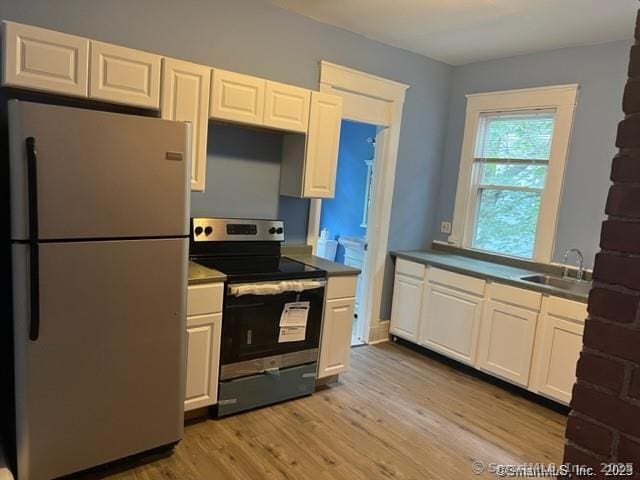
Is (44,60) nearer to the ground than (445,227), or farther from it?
farther from it

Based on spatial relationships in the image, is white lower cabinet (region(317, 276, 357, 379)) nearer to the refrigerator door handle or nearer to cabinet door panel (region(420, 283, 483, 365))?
cabinet door panel (region(420, 283, 483, 365))

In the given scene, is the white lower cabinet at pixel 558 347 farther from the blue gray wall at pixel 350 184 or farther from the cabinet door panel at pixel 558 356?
the blue gray wall at pixel 350 184

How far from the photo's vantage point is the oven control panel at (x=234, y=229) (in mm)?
2924

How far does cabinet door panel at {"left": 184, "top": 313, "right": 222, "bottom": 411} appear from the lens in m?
2.50

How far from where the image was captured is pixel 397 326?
4.19m

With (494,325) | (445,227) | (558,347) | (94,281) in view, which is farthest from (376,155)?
(94,281)

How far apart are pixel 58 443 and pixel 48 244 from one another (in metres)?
0.88

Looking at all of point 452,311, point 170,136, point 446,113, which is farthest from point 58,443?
point 446,113

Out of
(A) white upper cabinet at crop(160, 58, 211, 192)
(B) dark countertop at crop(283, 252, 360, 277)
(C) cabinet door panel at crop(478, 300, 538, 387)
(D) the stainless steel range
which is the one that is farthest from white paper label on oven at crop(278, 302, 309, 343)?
(C) cabinet door panel at crop(478, 300, 538, 387)

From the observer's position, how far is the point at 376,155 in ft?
13.4

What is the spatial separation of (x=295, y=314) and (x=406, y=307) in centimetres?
152

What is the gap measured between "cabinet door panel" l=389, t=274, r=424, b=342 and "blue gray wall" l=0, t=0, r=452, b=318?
0.12 meters

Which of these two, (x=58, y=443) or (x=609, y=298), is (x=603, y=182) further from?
(x=58, y=443)

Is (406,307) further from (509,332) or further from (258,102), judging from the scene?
(258,102)
